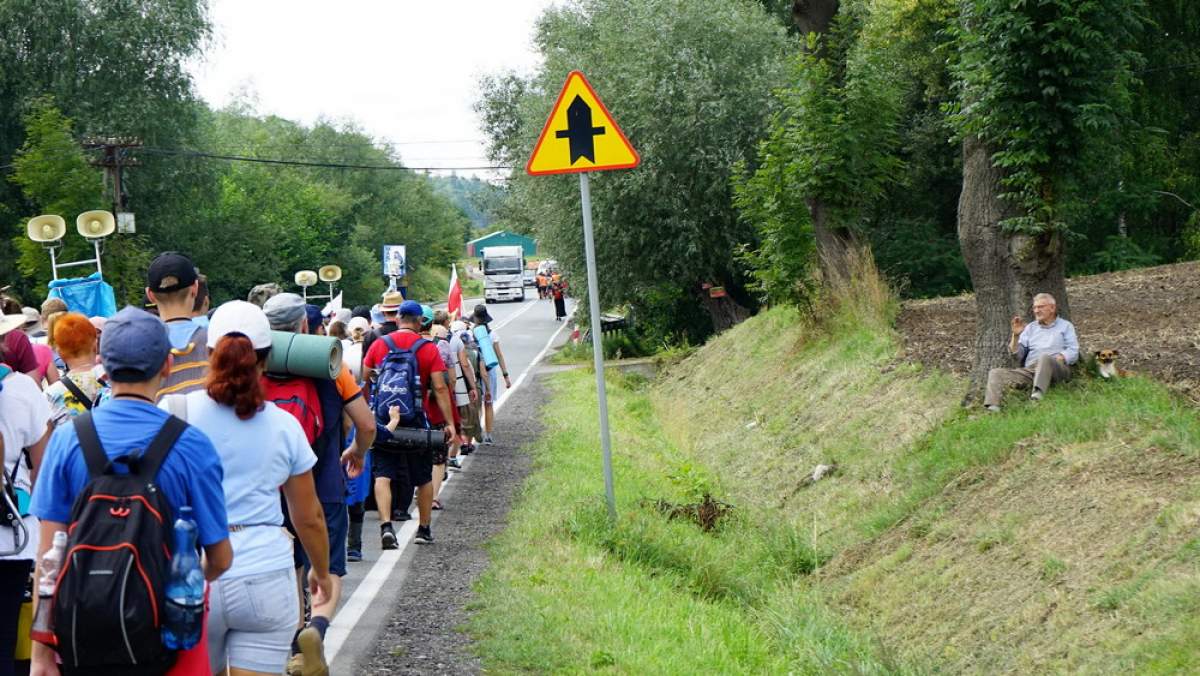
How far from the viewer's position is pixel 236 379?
4.70m

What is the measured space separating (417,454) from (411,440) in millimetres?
207

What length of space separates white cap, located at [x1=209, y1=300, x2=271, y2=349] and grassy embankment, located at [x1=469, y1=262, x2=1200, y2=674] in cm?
233

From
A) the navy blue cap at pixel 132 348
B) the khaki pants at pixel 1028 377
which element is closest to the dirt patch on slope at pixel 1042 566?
the khaki pants at pixel 1028 377

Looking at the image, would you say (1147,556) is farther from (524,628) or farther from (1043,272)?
(1043,272)

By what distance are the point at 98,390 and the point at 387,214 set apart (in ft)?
307

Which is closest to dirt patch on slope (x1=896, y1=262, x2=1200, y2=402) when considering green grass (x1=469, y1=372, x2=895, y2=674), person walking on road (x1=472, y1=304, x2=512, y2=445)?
green grass (x1=469, y1=372, x2=895, y2=674)

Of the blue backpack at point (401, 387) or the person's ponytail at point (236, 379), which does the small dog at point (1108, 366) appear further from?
the person's ponytail at point (236, 379)

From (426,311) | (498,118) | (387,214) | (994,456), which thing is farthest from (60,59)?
(387,214)

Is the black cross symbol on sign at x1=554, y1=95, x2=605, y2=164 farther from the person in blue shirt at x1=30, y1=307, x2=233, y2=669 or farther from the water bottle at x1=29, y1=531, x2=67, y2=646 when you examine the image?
the water bottle at x1=29, y1=531, x2=67, y2=646

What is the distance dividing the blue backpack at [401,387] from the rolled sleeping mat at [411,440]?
0.11 meters

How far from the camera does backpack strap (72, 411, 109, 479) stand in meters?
3.89

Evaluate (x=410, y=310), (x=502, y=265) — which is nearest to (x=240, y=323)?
(x=410, y=310)

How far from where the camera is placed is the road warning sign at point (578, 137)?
9844mm

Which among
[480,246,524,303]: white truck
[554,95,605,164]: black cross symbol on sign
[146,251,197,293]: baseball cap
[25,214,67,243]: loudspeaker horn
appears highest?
[554,95,605,164]: black cross symbol on sign
